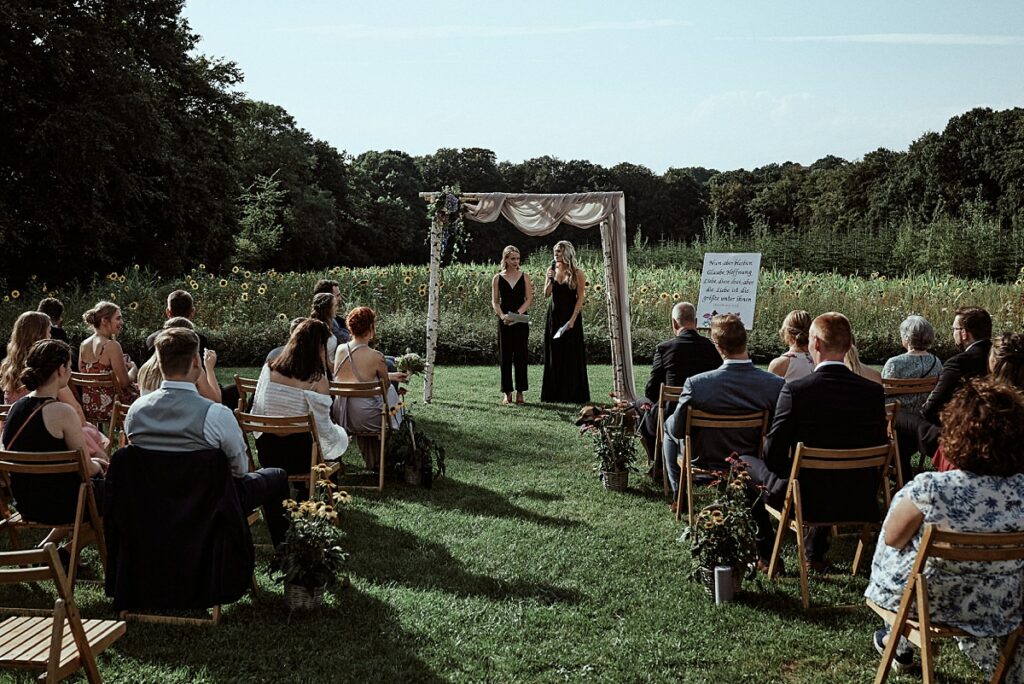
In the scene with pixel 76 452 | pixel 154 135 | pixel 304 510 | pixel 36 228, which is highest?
pixel 154 135

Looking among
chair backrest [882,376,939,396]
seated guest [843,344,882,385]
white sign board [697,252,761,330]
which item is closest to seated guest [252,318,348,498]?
seated guest [843,344,882,385]

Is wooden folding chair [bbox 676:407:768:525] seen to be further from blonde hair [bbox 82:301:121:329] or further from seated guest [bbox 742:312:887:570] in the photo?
blonde hair [bbox 82:301:121:329]

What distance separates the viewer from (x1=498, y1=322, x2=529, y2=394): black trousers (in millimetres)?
11859

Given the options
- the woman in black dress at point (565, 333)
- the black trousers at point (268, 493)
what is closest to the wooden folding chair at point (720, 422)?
the black trousers at point (268, 493)

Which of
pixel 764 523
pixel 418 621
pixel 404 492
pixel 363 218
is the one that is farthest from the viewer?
pixel 363 218

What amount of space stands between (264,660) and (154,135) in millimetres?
22805

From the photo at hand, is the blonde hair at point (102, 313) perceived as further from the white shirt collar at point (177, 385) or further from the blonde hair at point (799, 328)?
the blonde hair at point (799, 328)

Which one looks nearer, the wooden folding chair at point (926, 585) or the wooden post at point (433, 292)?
the wooden folding chair at point (926, 585)

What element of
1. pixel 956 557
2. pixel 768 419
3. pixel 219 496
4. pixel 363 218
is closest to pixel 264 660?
pixel 219 496

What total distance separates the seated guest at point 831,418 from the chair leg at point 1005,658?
1330mm

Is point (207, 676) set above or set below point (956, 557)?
below

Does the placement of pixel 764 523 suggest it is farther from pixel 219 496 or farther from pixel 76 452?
pixel 76 452

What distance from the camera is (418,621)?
4.66 m

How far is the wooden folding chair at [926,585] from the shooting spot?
11.3ft
